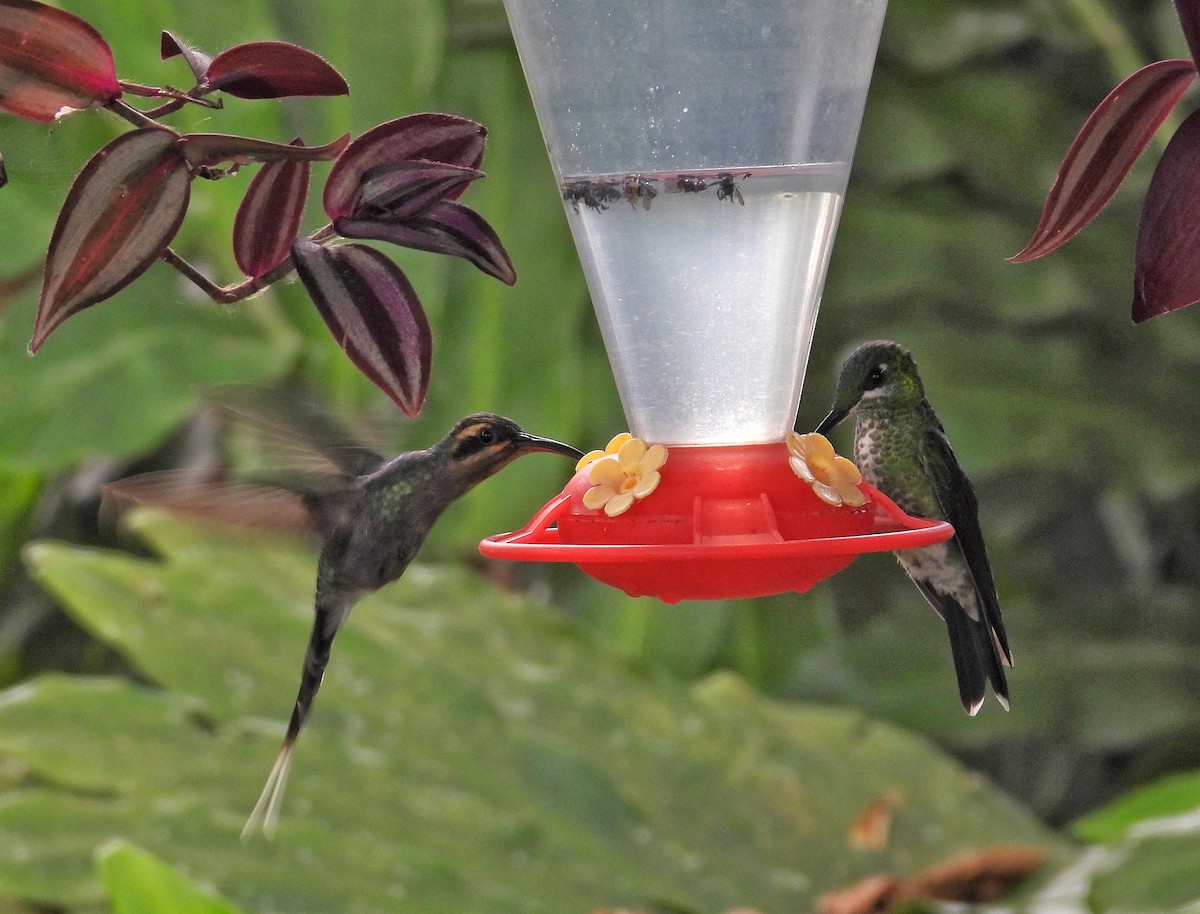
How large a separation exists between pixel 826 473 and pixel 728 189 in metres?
0.20

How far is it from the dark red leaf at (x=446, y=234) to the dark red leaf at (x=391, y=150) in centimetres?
1

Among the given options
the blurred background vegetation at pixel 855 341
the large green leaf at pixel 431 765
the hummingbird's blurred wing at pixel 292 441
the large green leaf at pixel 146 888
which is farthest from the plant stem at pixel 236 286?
the blurred background vegetation at pixel 855 341

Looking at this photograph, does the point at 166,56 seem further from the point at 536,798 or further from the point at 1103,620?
the point at 1103,620

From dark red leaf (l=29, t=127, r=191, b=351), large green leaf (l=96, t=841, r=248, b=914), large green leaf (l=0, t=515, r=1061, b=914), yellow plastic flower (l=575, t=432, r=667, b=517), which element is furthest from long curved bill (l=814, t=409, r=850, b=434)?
large green leaf (l=0, t=515, r=1061, b=914)

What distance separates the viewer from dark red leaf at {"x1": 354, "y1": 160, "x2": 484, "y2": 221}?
643mm

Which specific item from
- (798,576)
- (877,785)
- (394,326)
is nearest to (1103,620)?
(877,785)

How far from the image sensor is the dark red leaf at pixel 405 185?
643 millimetres

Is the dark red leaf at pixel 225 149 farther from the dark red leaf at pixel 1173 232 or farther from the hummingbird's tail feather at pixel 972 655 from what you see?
the hummingbird's tail feather at pixel 972 655

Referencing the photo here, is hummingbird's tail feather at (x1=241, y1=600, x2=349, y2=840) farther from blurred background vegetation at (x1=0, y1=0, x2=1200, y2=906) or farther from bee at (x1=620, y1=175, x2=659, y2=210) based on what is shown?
blurred background vegetation at (x1=0, y1=0, x2=1200, y2=906)

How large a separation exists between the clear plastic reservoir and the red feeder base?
0.10 metres

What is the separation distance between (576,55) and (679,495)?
301 millimetres

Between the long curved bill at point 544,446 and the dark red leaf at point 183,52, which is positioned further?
the long curved bill at point 544,446

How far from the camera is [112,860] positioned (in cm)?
171

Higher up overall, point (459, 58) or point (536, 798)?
Result: point (459, 58)
